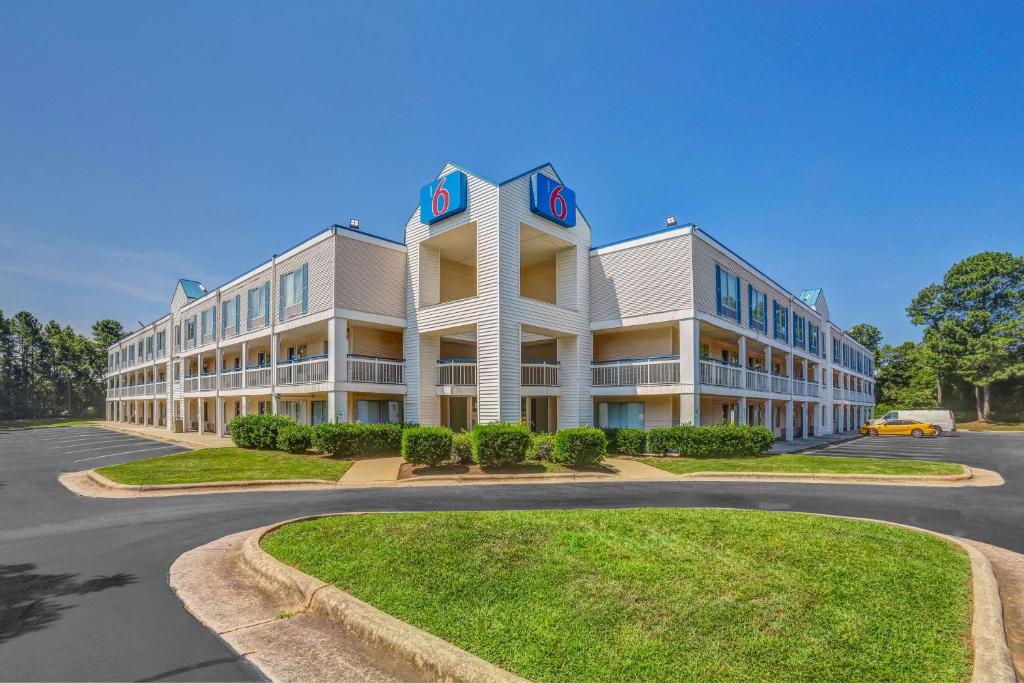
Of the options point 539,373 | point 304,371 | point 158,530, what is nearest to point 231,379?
point 304,371

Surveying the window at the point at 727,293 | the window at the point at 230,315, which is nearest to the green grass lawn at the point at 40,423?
the window at the point at 230,315

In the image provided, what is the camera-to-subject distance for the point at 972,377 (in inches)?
2124

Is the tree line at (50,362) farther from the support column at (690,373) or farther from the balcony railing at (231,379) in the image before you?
the support column at (690,373)

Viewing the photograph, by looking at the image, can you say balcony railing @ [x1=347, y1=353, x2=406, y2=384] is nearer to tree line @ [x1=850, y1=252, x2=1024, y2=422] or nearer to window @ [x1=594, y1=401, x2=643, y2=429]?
window @ [x1=594, y1=401, x2=643, y2=429]

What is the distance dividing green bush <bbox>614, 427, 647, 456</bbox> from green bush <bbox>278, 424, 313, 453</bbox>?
12551 mm

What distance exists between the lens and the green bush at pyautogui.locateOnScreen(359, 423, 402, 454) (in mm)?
19219

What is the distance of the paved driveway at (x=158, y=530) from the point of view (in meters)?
4.53

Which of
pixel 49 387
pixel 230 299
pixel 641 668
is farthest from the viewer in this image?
pixel 49 387

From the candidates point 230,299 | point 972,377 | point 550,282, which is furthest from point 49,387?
point 972,377

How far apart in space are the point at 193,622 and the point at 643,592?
4.72m

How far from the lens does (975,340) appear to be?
54.4m

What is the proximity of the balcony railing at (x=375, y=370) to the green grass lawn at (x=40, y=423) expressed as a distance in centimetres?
5701

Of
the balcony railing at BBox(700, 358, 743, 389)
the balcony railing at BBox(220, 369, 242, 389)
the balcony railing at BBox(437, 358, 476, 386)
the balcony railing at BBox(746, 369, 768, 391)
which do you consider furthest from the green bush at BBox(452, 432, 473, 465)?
the balcony railing at BBox(220, 369, 242, 389)

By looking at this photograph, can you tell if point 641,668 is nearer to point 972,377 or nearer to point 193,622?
point 193,622
